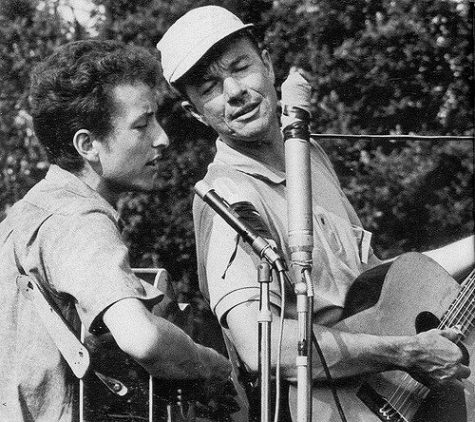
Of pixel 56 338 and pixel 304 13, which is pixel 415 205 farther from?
pixel 56 338

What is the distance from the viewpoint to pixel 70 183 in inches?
83.8

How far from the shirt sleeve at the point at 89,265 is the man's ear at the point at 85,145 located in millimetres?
323

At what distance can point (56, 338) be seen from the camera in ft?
6.19

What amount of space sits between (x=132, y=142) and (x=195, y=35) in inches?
20.2

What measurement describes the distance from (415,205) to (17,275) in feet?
8.62

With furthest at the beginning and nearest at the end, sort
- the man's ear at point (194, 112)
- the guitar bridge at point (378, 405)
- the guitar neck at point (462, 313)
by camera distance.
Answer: the man's ear at point (194, 112), the guitar neck at point (462, 313), the guitar bridge at point (378, 405)

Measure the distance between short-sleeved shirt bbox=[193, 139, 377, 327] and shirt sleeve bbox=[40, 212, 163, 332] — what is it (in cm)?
34

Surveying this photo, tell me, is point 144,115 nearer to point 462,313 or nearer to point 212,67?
point 212,67

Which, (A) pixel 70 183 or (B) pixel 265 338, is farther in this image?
(A) pixel 70 183

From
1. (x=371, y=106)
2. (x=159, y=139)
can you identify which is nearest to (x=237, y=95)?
(x=159, y=139)

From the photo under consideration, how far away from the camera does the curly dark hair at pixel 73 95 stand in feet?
7.28

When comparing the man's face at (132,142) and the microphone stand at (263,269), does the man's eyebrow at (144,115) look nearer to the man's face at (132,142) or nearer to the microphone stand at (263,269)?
the man's face at (132,142)

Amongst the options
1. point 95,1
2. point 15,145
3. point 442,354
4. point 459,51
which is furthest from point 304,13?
point 442,354

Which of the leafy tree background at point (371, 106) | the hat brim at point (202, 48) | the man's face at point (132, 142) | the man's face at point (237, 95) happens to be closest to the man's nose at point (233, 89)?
the man's face at point (237, 95)
